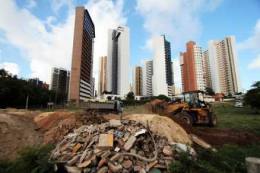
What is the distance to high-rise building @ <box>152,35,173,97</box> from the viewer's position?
85.7m

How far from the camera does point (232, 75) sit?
73.7 m

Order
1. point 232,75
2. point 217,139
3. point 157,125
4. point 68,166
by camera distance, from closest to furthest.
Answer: point 68,166 → point 157,125 → point 217,139 → point 232,75

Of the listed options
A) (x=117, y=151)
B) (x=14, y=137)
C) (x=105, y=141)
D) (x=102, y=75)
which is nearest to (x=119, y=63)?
(x=102, y=75)

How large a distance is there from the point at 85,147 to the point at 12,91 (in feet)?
113

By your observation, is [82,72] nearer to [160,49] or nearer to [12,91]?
[12,91]

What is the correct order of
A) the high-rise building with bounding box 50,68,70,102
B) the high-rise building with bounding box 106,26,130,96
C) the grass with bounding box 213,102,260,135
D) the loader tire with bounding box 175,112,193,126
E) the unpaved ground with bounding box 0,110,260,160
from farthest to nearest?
the high-rise building with bounding box 50,68,70,102, the high-rise building with bounding box 106,26,130,96, the grass with bounding box 213,102,260,135, the loader tire with bounding box 175,112,193,126, the unpaved ground with bounding box 0,110,260,160

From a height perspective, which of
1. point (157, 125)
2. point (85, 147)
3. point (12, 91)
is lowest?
point (85, 147)

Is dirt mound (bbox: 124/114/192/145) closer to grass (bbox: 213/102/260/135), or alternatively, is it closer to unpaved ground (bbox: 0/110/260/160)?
unpaved ground (bbox: 0/110/260/160)

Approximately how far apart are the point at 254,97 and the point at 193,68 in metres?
52.8

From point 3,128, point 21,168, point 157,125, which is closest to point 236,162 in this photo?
point 157,125

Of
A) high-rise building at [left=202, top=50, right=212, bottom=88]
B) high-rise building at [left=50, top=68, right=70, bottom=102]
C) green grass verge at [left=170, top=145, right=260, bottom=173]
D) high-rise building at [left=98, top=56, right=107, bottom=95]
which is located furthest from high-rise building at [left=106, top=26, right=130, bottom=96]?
green grass verge at [left=170, top=145, right=260, bottom=173]

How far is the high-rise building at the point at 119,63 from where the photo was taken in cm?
8506

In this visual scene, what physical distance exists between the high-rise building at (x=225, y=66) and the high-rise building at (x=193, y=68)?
6.49m

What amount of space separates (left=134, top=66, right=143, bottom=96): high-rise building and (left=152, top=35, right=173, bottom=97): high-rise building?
61.2ft
